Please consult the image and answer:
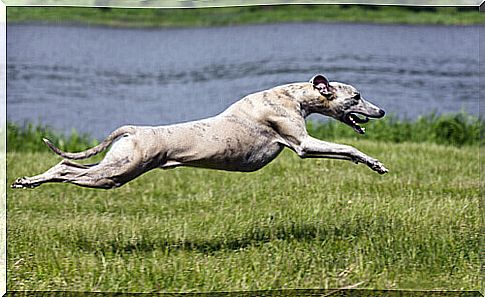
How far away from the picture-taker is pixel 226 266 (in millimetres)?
2203

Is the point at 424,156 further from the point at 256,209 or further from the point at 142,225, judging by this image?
the point at 142,225

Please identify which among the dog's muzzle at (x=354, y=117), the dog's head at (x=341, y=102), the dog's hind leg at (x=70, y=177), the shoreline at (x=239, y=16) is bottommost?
the dog's hind leg at (x=70, y=177)

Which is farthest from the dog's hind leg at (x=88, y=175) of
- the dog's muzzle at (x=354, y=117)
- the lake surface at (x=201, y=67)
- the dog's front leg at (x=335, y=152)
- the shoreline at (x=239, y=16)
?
the shoreline at (x=239, y=16)

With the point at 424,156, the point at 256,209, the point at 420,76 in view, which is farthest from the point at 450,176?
the point at 420,76

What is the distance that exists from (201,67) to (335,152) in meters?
1.58

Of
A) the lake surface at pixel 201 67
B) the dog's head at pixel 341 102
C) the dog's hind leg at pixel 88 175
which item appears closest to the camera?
the dog's hind leg at pixel 88 175

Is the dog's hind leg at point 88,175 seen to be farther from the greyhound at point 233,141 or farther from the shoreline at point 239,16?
the shoreline at point 239,16

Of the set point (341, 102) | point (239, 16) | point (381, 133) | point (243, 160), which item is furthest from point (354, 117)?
point (381, 133)

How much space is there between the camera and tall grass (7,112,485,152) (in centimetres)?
361

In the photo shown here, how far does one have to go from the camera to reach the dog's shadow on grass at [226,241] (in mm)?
2320

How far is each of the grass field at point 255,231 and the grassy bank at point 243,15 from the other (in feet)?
2.26

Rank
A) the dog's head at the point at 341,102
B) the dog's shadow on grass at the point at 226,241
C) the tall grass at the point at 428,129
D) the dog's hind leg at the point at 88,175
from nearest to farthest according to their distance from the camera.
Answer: the dog's hind leg at the point at 88,175, the dog's head at the point at 341,102, the dog's shadow on grass at the point at 226,241, the tall grass at the point at 428,129

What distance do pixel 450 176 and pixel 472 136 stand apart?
75 cm

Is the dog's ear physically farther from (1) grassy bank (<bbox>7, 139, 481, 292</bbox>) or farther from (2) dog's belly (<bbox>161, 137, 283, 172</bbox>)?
(1) grassy bank (<bbox>7, 139, 481, 292</bbox>)
